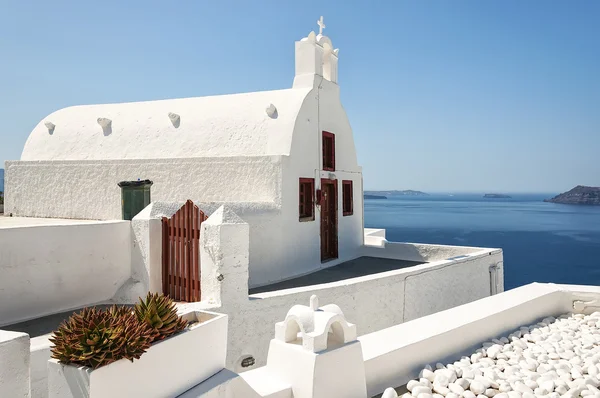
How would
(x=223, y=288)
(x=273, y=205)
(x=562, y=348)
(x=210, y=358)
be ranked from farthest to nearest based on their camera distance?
(x=273, y=205)
(x=223, y=288)
(x=562, y=348)
(x=210, y=358)

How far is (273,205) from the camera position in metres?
10.7

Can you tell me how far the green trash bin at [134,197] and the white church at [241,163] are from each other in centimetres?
84

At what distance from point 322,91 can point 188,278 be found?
277 inches

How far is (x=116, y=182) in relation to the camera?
12.7 meters

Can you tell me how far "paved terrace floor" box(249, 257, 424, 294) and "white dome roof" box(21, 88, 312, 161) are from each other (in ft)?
9.93

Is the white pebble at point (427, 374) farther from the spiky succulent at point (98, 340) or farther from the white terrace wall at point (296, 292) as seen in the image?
the white terrace wall at point (296, 292)

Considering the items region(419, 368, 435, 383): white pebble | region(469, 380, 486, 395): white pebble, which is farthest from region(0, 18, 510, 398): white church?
region(469, 380, 486, 395): white pebble

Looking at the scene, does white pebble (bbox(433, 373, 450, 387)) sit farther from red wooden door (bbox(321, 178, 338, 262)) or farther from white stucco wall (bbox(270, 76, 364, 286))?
red wooden door (bbox(321, 178, 338, 262))

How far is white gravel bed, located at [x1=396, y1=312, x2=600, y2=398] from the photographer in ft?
14.8

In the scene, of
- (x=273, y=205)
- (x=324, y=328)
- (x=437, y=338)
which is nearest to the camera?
(x=324, y=328)

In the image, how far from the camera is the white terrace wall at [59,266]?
23.2 feet

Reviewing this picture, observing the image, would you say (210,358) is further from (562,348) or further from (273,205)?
(273,205)

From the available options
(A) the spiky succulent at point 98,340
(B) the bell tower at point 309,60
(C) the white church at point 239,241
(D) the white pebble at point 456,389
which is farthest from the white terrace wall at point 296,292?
(B) the bell tower at point 309,60

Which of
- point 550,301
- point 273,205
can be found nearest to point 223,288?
point 273,205
